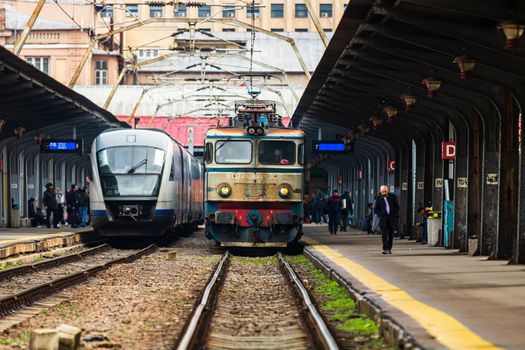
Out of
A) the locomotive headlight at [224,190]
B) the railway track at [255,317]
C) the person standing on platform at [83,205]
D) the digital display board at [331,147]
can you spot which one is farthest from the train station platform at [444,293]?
the person standing on platform at [83,205]

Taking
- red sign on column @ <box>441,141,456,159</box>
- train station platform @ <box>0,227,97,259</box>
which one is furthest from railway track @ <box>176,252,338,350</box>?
red sign on column @ <box>441,141,456,159</box>

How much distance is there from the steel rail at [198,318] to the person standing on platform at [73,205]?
78.5ft

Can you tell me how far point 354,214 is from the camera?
54219mm

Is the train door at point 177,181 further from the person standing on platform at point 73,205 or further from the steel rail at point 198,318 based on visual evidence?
the steel rail at point 198,318

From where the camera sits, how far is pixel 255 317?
14172mm

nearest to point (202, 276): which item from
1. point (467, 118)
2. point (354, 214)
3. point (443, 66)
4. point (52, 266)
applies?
point (52, 266)

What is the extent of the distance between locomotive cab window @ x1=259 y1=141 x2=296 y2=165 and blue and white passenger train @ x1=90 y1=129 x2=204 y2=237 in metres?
3.45

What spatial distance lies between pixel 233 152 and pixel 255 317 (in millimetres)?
14812

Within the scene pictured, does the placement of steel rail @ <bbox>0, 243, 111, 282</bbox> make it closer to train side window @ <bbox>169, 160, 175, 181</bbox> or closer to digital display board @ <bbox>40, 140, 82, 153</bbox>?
train side window @ <bbox>169, 160, 175, 181</bbox>

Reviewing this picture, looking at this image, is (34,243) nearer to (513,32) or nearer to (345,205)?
(345,205)

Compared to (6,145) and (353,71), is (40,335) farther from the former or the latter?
(6,145)

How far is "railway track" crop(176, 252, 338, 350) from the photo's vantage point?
1133 cm

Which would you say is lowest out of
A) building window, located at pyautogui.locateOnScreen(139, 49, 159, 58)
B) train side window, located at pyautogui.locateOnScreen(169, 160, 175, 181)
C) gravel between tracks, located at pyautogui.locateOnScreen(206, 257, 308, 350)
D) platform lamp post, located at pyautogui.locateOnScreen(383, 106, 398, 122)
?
gravel between tracks, located at pyautogui.locateOnScreen(206, 257, 308, 350)

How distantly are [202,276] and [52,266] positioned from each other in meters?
3.71
